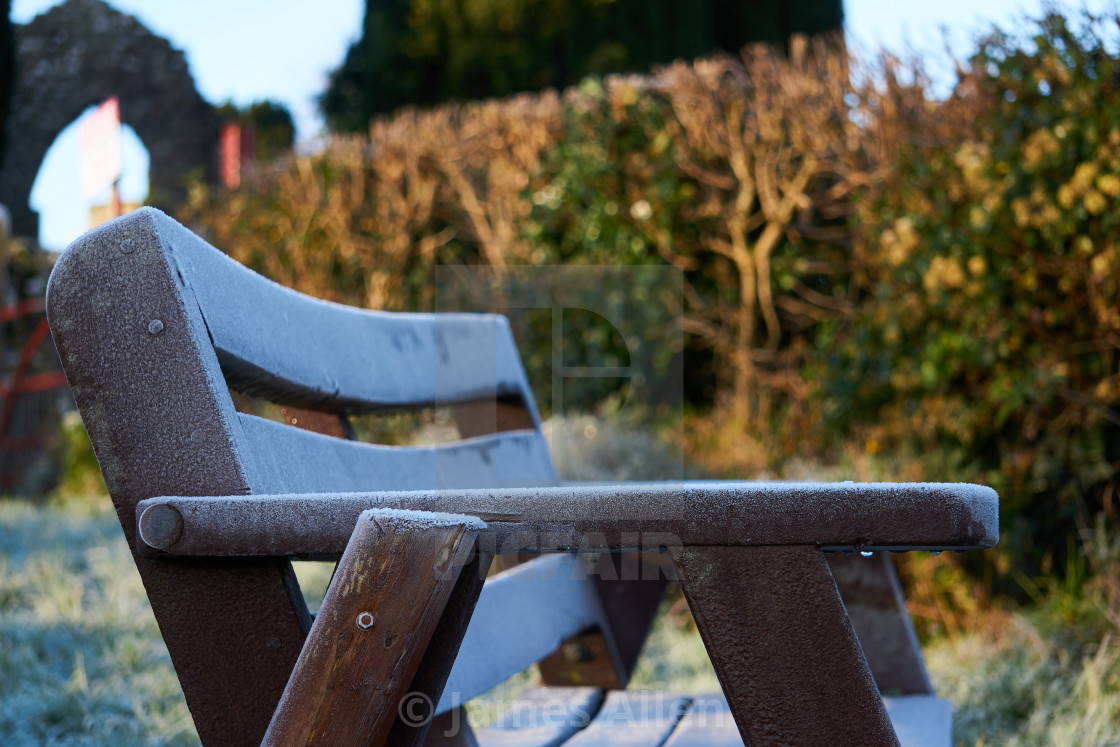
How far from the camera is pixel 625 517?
77 centimetres

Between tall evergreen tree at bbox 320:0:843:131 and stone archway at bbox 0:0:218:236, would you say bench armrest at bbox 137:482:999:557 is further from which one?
tall evergreen tree at bbox 320:0:843:131

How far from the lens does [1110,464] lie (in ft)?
10.5

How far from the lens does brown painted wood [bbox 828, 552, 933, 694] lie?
1587 millimetres

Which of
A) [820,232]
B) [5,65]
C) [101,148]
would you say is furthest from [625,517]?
[5,65]

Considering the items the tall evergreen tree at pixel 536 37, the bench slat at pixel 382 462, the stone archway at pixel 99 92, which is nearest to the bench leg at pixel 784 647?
the bench slat at pixel 382 462

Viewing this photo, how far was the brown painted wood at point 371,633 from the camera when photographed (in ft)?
2.39

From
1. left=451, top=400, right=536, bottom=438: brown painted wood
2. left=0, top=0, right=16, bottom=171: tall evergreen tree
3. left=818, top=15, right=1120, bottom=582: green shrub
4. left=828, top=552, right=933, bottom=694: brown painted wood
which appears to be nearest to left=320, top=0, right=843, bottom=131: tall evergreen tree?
left=0, top=0, right=16, bottom=171: tall evergreen tree

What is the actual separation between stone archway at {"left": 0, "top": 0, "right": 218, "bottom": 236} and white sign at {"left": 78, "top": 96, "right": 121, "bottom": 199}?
9.07m

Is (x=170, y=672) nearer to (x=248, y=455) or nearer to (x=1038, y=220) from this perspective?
(x=248, y=455)

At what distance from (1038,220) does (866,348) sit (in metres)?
0.95

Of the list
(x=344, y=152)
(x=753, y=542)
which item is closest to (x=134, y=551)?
(x=753, y=542)

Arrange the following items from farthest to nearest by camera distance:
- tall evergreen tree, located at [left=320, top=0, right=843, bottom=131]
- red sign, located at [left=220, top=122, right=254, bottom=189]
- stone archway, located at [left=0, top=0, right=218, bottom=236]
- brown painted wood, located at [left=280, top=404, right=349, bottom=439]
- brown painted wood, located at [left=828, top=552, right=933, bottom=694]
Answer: tall evergreen tree, located at [left=320, top=0, right=843, bottom=131]
red sign, located at [left=220, top=122, right=254, bottom=189]
stone archway, located at [left=0, top=0, right=218, bottom=236]
brown painted wood, located at [left=828, top=552, right=933, bottom=694]
brown painted wood, located at [left=280, top=404, right=349, bottom=439]

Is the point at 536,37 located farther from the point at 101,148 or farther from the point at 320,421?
the point at 320,421

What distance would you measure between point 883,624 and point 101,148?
3.15m
